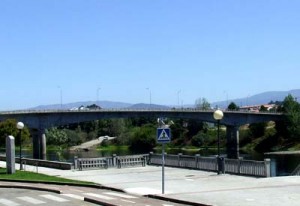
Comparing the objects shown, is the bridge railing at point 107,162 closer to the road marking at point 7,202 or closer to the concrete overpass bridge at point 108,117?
the road marking at point 7,202

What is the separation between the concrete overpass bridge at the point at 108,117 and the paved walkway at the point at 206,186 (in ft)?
239

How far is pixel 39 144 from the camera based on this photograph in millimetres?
103875

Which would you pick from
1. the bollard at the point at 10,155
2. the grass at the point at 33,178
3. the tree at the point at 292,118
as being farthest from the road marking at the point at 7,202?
the tree at the point at 292,118

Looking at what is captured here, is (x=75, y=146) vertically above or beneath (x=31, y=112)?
beneath

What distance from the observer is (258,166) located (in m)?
26.4

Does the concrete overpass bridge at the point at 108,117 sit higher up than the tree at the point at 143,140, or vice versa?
the concrete overpass bridge at the point at 108,117

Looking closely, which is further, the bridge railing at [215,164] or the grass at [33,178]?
the grass at [33,178]

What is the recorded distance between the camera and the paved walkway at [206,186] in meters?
18.4

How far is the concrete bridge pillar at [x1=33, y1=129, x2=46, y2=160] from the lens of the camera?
339 ft

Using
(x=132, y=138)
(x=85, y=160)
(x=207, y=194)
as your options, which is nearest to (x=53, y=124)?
(x=132, y=138)

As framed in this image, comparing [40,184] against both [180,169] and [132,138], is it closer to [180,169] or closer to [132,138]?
[180,169]

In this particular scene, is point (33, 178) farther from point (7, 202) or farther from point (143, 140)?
point (143, 140)

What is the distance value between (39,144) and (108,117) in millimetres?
17781

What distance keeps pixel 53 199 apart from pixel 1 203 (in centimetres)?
188
